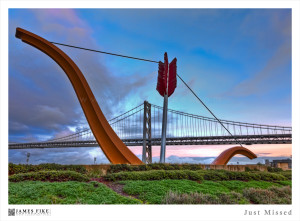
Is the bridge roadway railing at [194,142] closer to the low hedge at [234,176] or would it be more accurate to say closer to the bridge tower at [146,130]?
the bridge tower at [146,130]

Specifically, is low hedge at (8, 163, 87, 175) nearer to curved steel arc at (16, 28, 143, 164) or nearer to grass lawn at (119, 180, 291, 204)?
curved steel arc at (16, 28, 143, 164)

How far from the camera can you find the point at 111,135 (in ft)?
25.8

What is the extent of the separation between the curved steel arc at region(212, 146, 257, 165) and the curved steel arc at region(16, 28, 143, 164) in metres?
5.53

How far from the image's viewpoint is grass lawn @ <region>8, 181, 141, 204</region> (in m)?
3.91

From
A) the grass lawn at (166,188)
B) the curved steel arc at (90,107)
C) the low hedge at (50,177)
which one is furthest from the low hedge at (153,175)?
the curved steel arc at (90,107)

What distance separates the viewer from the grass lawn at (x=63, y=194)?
12.8 ft

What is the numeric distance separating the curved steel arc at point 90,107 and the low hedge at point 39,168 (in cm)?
109

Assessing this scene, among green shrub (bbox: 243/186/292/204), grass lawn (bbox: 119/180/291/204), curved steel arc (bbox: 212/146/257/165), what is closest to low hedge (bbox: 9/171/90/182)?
grass lawn (bbox: 119/180/291/204)

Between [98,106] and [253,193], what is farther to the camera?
[98,106]

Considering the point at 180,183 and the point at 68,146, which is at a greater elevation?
the point at 180,183
